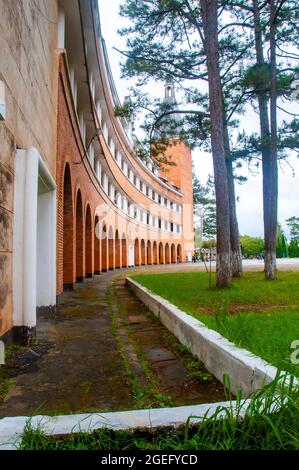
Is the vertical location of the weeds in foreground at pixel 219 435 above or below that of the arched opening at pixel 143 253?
below

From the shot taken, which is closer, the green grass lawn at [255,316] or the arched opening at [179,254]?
the green grass lawn at [255,316]

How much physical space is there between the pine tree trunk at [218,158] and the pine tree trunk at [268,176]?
10.5ft

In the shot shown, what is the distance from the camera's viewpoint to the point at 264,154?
12734 mm

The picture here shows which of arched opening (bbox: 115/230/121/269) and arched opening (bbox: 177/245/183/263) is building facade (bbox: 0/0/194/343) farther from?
arched opening (bbox: 177/245/183/263)

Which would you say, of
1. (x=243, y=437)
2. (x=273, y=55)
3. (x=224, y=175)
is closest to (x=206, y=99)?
(x=273, y=55)

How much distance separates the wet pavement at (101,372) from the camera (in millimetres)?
2879

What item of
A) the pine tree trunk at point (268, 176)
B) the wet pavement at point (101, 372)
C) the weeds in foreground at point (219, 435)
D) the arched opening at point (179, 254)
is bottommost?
the wet pavement at point (101, 372)

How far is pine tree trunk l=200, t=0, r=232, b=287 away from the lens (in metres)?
8.90

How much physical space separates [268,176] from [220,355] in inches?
405

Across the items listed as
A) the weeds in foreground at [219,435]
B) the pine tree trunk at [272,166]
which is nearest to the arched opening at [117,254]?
the pine tree trunk at [272,166]

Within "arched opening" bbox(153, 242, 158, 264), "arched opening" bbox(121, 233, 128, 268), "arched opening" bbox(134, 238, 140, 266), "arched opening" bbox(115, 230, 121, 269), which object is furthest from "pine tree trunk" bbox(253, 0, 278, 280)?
"arched opening" bbox(153, 242, 158, 264)

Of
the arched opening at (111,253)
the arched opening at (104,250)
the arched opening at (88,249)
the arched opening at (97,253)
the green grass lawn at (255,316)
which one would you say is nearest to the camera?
the green grass lawn at (255,316)

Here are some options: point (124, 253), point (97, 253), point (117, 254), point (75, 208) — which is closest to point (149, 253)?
point (124, 253)

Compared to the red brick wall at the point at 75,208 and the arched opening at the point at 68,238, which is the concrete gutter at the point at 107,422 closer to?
the red brick wall at the point at 75,208
